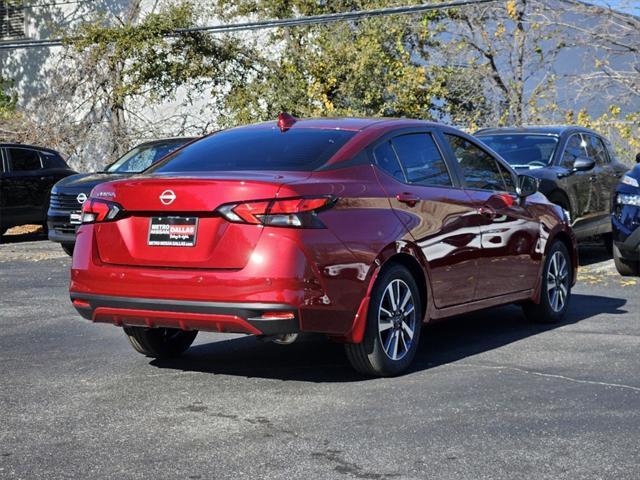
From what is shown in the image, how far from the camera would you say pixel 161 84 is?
26.0 m

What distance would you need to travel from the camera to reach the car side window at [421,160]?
25.1 ft

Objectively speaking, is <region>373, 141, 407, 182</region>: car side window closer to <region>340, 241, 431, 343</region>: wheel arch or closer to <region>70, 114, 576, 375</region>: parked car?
<region>70, 114, 576, 375</region>: parked car

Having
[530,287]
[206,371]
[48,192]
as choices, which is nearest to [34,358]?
[206,371]

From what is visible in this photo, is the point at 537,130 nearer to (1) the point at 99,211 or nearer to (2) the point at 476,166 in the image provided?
(2) the point at 476,166

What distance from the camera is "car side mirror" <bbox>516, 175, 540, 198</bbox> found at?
8992mm

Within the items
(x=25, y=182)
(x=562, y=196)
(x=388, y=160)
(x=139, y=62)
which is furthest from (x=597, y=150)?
(x=139, y=62)

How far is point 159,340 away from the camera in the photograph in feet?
25.8

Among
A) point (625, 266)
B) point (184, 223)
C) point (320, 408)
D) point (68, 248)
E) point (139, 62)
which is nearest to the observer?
point (320, 408)

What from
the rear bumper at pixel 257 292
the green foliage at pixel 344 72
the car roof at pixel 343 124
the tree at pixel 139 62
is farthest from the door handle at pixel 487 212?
the tree at pixel 139 62

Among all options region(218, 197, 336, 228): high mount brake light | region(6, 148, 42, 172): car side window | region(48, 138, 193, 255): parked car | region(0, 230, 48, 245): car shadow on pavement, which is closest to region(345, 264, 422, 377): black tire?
region(218, 197, 336, 228): high mount brake light

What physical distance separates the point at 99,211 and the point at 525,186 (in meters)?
3.63

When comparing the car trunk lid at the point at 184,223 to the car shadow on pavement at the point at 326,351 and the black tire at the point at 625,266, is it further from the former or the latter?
the black tire at the point at 625,266

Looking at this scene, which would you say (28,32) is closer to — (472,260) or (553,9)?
(553,9)

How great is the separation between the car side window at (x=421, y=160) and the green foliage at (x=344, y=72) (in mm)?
15374
